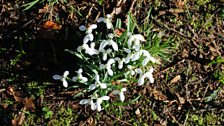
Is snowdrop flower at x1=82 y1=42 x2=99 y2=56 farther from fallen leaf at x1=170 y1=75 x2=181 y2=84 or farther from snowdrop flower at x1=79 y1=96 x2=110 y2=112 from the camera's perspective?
fallen leaf at x1=170 y1=75 x2=181 y2=84

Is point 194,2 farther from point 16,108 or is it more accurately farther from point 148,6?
point 16,108

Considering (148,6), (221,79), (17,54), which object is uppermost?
(148,6)

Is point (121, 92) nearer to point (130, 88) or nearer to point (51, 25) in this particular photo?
point (130, 88)

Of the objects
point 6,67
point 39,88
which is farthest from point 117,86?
point 6,67

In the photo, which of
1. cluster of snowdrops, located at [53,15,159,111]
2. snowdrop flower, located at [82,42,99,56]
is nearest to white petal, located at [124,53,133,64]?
cluster of snowdrops, located at [53,15,159,111]

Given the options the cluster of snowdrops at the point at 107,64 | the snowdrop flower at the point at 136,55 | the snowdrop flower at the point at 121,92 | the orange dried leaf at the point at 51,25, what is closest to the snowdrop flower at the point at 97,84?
the cluster of snowdrops at the point at 107,64

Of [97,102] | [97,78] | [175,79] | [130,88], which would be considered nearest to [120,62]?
[97,78]

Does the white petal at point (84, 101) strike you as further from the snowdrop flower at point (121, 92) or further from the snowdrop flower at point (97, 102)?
the snowdrop flower at point (121, 92)
